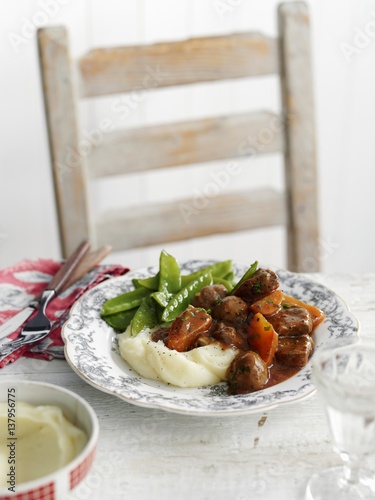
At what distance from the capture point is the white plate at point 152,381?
1181mm

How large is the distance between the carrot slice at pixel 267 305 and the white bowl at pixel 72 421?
1.51 ft

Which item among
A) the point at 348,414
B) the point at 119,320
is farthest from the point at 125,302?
the point at 348,414

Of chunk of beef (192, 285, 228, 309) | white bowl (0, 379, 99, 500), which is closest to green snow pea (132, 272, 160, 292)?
chunk of beef (192, 285, 228, 309)

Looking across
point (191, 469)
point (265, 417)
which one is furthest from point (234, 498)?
point (265, 417)

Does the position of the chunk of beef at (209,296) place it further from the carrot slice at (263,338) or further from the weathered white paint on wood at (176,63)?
the weathered white paint on wood at (176,63)

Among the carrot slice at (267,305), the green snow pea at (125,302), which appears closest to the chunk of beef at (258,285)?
the carrot slice at (267,305)

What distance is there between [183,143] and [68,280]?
705mm

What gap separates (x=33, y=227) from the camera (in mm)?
2982

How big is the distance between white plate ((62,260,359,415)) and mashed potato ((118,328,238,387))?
1cm

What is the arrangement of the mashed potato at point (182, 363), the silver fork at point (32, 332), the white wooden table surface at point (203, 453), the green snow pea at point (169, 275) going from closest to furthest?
the white wooden table surface at point (203, 453) → the mashed potato at point (182, 363) → the silver fork at point (32, 332) → the green snow pea at point (169, 275)

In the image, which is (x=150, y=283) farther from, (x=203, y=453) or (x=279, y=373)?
(x=203, y=453)

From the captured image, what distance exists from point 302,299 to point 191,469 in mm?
570

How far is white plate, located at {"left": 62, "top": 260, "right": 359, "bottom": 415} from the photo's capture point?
3.87 ft

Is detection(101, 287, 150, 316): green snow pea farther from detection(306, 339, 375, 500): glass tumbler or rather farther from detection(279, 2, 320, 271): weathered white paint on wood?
detection(279, 2, 320, 271): weathered white paint on wood
